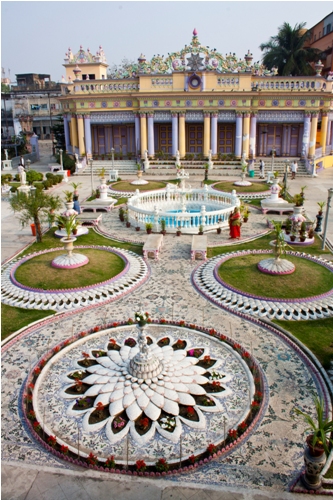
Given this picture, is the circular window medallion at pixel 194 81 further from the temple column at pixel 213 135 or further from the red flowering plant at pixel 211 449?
the red flowering plant at pixel 211 449

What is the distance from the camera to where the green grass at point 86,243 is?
733 inches

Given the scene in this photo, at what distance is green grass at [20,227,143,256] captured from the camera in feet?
61.1

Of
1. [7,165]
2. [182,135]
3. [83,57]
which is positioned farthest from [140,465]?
[83,57]

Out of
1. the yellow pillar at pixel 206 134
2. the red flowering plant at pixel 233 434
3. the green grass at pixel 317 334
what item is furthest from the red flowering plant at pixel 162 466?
the yellow pillar at pixel 206 134

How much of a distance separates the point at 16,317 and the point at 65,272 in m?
2.68

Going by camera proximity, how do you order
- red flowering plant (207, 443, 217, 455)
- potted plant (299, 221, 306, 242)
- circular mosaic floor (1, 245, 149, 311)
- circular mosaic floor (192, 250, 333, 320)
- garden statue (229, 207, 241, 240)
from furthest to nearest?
garden statue (229, 207, 241, 240) < potted plant (299, 221, 306, 242) < circular mosaic floor (1, 245, 149, 311) < circular mosaic floor (192, 250, 333, 320) < red flowering plant (207, 443, 217, 455)

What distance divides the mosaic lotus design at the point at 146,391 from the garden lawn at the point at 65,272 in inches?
162

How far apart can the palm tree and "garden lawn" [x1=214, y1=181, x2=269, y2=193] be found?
979 inches

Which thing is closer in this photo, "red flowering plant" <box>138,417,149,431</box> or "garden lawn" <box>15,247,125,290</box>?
"red flowering plant" <box>138,417,149,431</box>

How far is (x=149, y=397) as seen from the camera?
905 cm

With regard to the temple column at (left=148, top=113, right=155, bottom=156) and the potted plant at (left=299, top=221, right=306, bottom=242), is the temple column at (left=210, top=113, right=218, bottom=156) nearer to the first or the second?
the temple column at (left=148, top=113, right=155, bottom=156)

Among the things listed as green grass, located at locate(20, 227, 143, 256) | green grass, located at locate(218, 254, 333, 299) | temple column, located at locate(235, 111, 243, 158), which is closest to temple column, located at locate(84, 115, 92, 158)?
temple column, located at locate(235, 111, 243, 158)

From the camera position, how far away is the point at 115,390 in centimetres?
927

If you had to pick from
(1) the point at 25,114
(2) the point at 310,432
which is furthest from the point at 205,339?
(1) the point at 25,114
